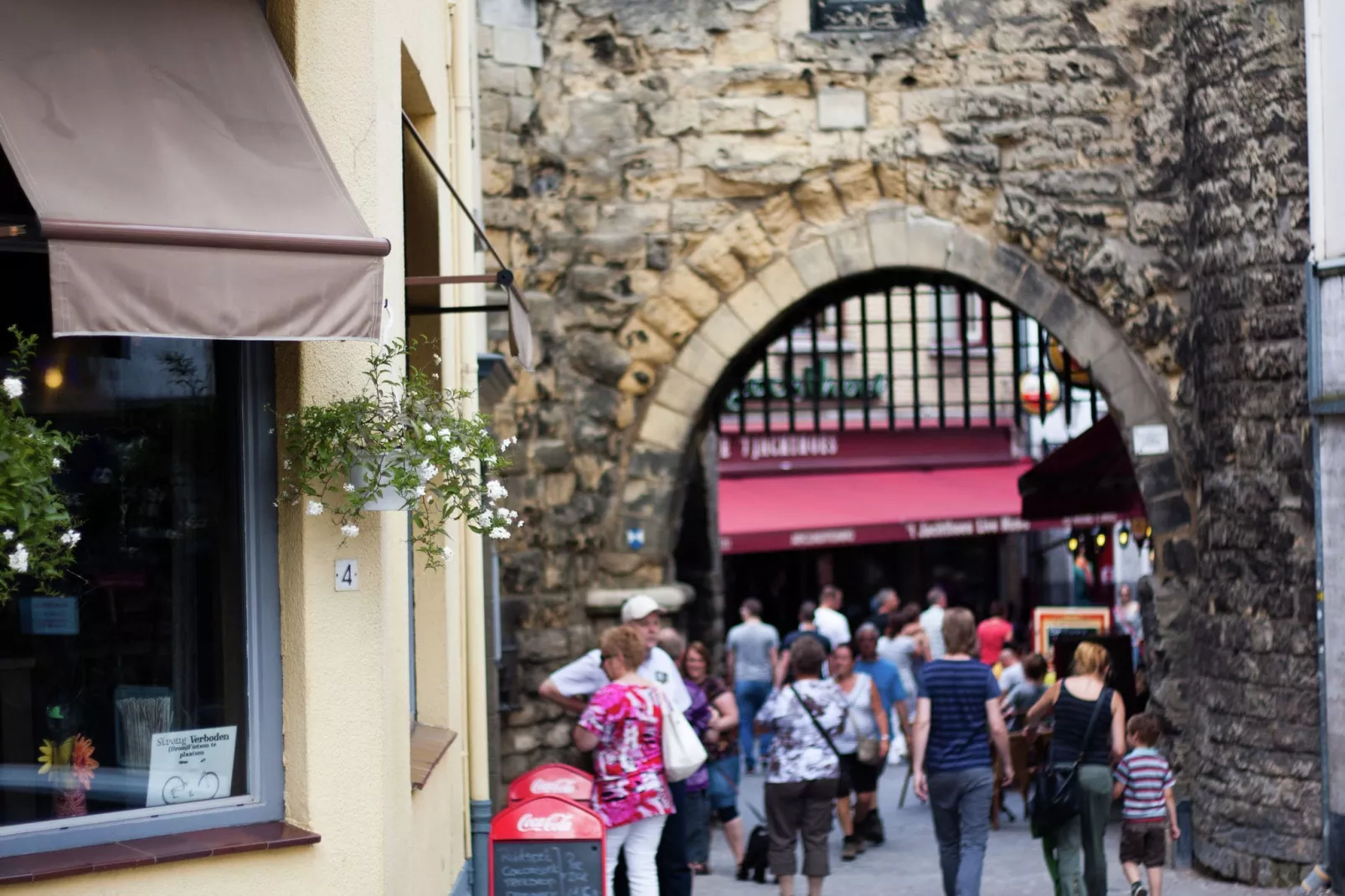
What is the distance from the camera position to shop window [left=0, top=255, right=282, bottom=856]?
405cm

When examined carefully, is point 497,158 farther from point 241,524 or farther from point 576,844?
point 241,524

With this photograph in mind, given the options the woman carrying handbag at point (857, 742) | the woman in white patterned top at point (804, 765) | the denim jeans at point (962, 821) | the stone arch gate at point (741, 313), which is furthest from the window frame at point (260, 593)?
the stone arch gate at point (741, 313)

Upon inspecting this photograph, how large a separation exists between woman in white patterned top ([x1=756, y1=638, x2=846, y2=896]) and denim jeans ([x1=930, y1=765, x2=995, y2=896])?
594 mm

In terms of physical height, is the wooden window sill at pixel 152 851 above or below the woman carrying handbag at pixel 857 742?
above

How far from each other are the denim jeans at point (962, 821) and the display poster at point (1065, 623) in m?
5.40

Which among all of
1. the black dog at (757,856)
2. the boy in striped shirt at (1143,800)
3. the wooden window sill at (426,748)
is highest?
the wooden window sill at (426,748)

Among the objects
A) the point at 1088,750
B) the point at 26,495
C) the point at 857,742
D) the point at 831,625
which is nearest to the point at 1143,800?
the point at 1088,750

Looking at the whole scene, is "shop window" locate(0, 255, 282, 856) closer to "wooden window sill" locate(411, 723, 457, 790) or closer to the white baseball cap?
"wooden window sill" locate(411, 723, 457, 790)

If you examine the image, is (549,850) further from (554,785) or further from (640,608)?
(640,608)

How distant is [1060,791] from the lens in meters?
7.23

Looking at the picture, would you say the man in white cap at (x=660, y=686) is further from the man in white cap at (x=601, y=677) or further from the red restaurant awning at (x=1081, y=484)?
the red restaurant awning at (x=1081, y=484)

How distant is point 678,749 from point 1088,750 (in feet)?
5.96

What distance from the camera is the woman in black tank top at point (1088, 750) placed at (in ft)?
24.0

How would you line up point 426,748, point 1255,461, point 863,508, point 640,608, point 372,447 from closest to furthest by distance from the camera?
point 372,447
point 426,748
point 640,608
point 1255,461
point 863,508
